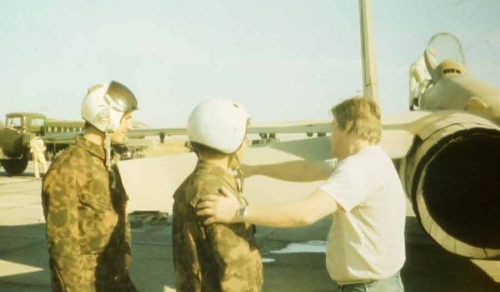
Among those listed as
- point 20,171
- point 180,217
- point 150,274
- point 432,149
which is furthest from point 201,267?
point 20,171

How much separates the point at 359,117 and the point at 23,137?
23.2 metres

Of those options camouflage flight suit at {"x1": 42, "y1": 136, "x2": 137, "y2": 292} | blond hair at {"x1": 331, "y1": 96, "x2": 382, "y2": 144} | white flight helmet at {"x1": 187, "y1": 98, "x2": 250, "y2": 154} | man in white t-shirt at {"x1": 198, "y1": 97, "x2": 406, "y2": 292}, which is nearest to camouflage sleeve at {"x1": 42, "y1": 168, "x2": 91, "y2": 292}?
camouflage flight suit at {"x1": 42, "y1": 136, "x2": 137, "y2": 292}

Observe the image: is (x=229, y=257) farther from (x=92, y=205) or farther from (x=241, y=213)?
(x=92, y=205)

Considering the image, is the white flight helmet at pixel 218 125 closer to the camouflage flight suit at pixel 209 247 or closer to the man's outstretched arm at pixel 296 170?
the camouflage flight suit at pixel 209 247

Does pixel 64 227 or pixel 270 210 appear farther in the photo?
pixel 64 227

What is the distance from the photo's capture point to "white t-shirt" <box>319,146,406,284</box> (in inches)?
94.0

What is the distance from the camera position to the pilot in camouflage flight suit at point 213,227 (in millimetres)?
2047

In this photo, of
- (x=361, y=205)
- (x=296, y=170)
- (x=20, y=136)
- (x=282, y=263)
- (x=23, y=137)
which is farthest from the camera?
(x=20, y=136)

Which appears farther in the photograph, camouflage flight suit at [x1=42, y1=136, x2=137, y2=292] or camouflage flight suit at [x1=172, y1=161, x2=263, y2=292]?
camouflage flight suit at [x1=42, y1=136, x2=137, y2=292]

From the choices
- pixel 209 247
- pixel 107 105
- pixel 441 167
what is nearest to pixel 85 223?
pixel 107 105

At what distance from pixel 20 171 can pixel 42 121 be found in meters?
4.86

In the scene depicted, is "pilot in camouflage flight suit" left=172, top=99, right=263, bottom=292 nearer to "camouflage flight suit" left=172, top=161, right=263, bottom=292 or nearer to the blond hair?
"camouflage flight suit" left=172, top=161, right=263, bottom=292

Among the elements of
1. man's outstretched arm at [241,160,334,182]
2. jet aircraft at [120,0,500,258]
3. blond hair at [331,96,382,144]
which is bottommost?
jet aircraft at [120,0,500,258]

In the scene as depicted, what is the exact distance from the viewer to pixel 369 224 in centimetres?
243
